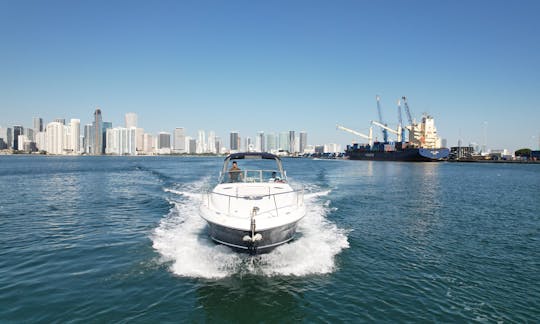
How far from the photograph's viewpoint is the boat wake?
9.34 meters

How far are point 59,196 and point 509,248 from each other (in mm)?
28878

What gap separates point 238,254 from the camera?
10.1 meters

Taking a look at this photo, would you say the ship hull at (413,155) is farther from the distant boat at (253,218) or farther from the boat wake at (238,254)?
the distant boat at (253,218)

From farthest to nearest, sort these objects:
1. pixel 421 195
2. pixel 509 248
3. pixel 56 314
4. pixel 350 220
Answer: pixel 421 195
pixel 350 220
pixel 509 248
pixel 56 314

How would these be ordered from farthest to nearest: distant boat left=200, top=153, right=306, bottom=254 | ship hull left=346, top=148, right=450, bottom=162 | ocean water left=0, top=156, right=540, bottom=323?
1. ship hull left=346, top=148, right=450, bottom=162
2. distant boat left=200, top=153, right=306, bottom=254
3. ocean water left=0, top=156, right=540, bottom=323

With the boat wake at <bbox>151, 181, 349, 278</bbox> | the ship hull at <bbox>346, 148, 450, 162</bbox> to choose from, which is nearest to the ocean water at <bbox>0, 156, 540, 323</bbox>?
the boat wake at <bbox>151, 181, 349, 278</bbox>

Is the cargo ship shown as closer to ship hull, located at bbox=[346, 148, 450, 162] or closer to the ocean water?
ship hull, located at bbox=[346, 148, 450, 162]

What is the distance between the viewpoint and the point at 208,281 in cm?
862

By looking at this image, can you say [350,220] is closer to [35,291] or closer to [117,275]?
[117,275]

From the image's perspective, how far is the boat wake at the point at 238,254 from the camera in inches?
368

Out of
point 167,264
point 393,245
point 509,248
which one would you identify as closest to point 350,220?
point 393,245

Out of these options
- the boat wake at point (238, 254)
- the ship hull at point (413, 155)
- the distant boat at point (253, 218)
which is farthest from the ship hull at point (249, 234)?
the ship hull at point (413, 155)

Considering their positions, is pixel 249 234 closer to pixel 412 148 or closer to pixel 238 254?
pixel 238 254

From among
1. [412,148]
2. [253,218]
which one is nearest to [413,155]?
[412,148]
